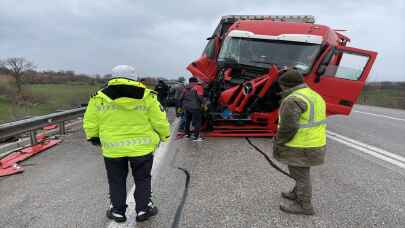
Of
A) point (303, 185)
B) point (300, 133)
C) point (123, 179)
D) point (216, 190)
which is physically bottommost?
point (216, 190)

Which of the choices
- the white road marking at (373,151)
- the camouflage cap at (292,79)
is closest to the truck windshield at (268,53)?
the white road marking at (373,151)

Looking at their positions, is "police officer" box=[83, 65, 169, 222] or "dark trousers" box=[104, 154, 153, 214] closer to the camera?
"police officer" box=[83, 65, 169, 222]

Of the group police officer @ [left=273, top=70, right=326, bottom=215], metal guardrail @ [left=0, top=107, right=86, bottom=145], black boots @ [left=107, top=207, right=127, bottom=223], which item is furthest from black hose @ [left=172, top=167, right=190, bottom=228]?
metal guardrail @ [left=0, top=107, right=86, bottom=145]

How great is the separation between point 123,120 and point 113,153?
1.13 feet

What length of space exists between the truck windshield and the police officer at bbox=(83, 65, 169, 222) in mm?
5254

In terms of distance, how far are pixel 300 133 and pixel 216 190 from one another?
1.39 meters

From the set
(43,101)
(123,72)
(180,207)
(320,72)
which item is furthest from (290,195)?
(43,101)

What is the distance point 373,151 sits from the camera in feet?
22.2

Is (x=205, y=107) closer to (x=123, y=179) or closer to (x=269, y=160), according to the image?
(x=269, y=160)

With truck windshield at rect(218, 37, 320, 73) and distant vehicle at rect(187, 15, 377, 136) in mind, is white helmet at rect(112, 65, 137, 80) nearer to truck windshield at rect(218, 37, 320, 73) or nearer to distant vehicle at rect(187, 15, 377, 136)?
distant vehicle at rect(187, 15, 377, 136)

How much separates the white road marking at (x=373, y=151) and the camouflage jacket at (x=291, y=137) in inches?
123

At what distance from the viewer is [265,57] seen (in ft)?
26.8

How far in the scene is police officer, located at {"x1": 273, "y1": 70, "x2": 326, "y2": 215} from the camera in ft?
11.2

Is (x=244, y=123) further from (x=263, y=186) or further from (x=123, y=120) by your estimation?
(x=123, y=120)
